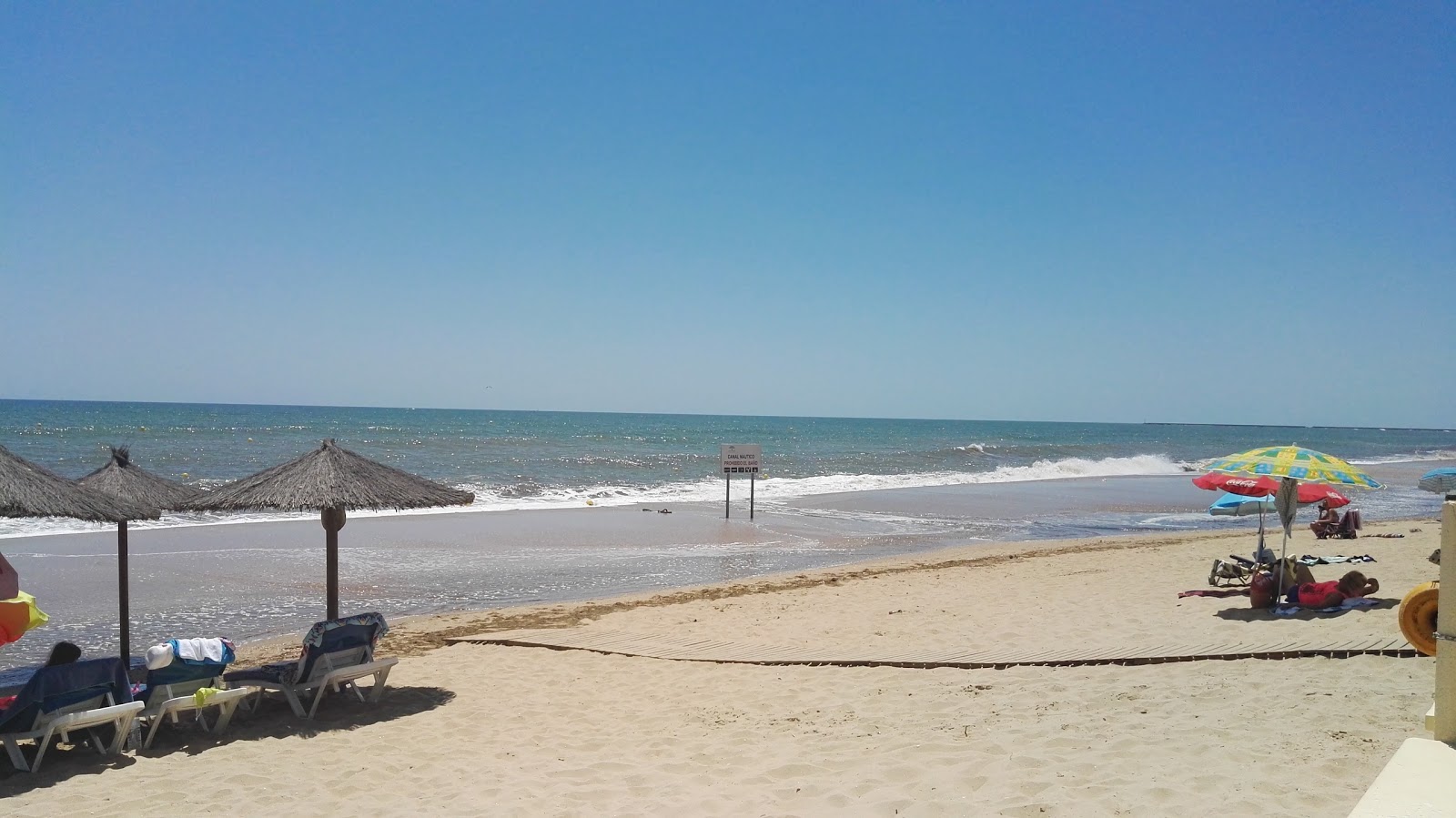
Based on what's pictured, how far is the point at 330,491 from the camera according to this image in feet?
25.4

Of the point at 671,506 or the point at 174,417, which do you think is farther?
the point at 174,417

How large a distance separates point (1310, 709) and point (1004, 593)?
249 inches

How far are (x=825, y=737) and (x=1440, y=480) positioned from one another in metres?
10.9

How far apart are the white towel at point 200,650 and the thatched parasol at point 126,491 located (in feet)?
5.33

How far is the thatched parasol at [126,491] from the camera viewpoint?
323 inches

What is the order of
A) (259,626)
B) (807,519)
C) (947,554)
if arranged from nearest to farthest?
1. (259,626)
2. (947,554)
3. (807,519)

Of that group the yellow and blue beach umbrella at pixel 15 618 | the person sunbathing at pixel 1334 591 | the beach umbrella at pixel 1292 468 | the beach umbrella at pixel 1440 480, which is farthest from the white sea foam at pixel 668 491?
the beach umbrella at pixel 1440 480

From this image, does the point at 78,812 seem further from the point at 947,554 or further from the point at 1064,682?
the point at 947,554

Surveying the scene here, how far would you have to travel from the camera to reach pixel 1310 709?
5.77 m

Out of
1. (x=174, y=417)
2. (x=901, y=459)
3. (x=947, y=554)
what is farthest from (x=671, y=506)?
(x=174, y=417)

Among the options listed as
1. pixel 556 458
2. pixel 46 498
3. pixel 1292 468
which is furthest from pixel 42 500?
pixel 556 458

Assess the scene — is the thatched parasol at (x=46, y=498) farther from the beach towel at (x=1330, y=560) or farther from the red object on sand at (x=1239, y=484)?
the beach towel at (x=1330, y=560)

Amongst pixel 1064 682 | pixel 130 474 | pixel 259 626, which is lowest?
pixel 259 626

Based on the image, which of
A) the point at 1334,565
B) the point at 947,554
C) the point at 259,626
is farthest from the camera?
the point at 947,554
